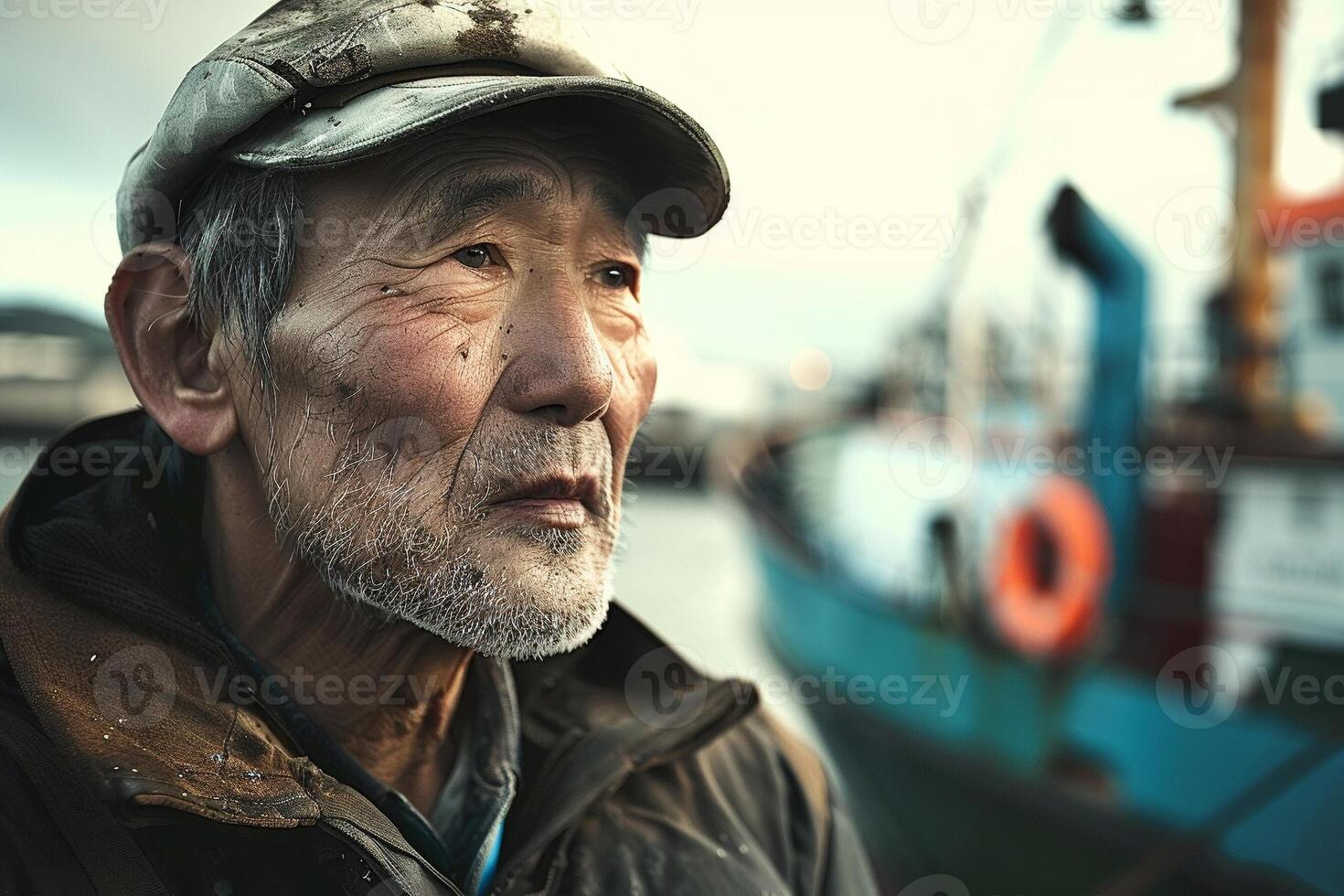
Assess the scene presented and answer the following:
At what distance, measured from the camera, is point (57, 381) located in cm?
840

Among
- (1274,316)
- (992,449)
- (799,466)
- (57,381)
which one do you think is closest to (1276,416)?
(1274,316)

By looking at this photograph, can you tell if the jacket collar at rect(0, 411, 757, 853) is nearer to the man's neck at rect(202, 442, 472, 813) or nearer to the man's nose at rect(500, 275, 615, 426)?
the man's neck at rect(202, 442, 472, 813)

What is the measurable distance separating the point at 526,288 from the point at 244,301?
41 centimetres

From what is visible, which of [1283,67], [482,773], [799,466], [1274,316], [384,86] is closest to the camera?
[384,86]

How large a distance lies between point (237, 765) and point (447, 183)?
794 mm

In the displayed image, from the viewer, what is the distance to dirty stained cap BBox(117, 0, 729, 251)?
1347 mm

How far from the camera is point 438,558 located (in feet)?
4.66

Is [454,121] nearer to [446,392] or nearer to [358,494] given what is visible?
[446,392]

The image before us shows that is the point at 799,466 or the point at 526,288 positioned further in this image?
the point at 799,466

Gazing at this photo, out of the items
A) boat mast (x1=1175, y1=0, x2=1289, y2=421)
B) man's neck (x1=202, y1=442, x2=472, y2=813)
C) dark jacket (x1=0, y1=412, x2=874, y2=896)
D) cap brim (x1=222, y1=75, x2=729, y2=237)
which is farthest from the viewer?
boat mast (x1=1175, y1=0, x2=1289, y2=421)

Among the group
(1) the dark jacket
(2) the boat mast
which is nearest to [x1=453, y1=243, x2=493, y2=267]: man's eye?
(1) the dark jacket

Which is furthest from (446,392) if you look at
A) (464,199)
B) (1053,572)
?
(1053,572)

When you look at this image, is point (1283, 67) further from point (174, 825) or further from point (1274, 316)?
point (174, 825)

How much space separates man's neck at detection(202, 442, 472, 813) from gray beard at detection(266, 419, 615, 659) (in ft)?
0.35
